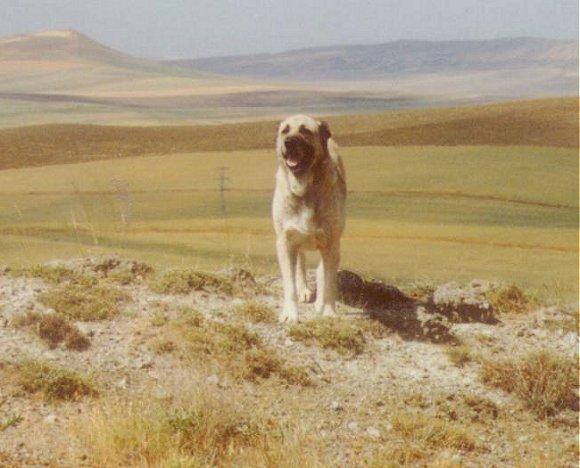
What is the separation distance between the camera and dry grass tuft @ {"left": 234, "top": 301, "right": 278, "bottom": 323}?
938 centimetres

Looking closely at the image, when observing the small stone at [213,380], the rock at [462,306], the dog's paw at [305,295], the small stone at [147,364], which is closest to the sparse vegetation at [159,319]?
the small stone at [147,364]

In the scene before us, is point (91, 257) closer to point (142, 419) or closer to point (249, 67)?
point (142, 419)

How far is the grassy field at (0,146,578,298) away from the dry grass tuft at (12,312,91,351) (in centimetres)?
318

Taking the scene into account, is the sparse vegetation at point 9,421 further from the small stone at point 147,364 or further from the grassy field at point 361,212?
the grassy field at point 361,212

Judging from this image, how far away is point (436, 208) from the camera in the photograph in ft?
60.5

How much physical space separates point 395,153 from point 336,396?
17.1m

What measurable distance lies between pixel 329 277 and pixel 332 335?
0.84 meters

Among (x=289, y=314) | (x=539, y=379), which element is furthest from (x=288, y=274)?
(x=539, y=379)

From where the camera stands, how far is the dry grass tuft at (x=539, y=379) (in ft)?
26.2

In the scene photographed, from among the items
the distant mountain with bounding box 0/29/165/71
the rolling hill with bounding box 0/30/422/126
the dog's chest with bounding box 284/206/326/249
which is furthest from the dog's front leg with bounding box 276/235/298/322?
the distant mountain with bounding box 0/29/165/71

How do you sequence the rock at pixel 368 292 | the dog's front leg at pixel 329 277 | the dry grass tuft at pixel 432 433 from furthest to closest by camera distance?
the rock at pixel 368 292
the dog's front leg at pixel 329 277
the dry grass tuft at pixel 432 433

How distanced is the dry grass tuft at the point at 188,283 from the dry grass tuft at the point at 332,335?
5.83 ft

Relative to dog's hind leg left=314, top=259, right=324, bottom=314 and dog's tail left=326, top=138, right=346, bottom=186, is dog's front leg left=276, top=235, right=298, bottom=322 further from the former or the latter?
dog's tail left=326, top=138, right=346, bottom=186

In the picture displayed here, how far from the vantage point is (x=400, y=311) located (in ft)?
34.2
